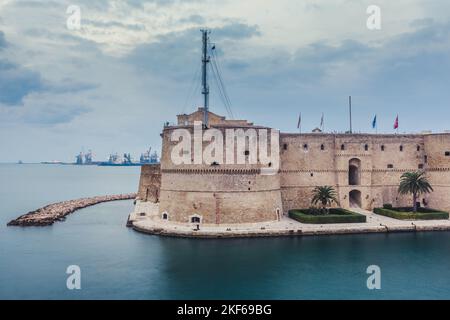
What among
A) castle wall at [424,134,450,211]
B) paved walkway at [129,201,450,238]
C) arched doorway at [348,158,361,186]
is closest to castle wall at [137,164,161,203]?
paved walkway at [129,201,450,238]

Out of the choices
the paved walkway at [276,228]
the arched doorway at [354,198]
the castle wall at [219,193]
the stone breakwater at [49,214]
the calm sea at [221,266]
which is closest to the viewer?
the calm sea at [221,266]

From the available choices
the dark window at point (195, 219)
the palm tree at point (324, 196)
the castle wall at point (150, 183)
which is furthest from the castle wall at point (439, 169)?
the castle wall at point (150, 183)

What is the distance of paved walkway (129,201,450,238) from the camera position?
31.2 meters

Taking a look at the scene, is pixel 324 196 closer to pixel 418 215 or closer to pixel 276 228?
pixel 276 228

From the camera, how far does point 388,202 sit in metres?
41.2

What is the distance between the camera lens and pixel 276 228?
106ft

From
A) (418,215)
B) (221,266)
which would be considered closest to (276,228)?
→ (221,266)

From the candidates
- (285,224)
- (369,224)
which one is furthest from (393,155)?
(285,224)

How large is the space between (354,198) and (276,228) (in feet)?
43.9

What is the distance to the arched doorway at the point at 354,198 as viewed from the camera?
4125 centimetres

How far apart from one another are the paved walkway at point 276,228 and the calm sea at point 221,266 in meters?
0.87

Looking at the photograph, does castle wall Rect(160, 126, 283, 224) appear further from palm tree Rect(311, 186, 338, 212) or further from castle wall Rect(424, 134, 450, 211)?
castle wall Rect(424, 134, 450, 211)

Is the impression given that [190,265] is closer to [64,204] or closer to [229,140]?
[229,140]

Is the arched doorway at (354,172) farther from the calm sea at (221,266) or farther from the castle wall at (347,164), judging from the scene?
the calm sea at (221,266)
